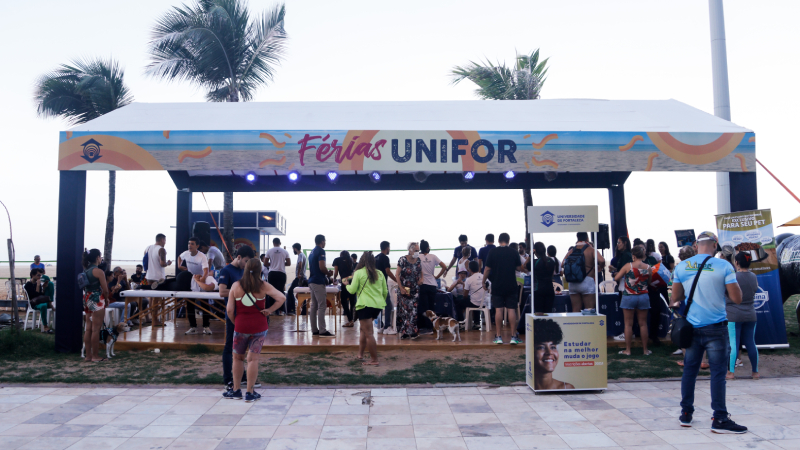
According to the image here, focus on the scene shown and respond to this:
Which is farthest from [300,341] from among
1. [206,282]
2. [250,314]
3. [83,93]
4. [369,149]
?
[83,93]

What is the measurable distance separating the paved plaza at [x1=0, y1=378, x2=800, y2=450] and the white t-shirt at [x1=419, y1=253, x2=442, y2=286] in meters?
3.32

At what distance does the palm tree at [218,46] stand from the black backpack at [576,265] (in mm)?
13002

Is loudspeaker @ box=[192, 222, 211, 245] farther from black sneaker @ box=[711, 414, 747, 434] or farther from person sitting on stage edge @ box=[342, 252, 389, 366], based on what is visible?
black sneaker @ box=[711, 414, 747, 434]

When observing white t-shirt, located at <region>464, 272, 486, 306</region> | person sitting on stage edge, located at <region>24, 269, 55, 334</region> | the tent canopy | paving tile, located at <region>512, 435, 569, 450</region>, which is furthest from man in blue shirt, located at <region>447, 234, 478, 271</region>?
person sitting on stage edge, located at <region>24, 269, 55, 334</region>

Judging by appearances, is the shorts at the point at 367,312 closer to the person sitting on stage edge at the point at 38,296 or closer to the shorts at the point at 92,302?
the shorts at the point at 92,302

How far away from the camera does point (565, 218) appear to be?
20.2ft

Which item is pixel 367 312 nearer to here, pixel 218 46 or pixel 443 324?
pixel 443 324

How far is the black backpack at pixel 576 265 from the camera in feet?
26.3

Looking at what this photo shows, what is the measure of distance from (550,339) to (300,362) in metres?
3.47

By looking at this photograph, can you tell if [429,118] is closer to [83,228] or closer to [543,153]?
[543,153]

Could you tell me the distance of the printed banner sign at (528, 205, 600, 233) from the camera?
6.14 metres

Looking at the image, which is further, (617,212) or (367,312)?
(617,212)

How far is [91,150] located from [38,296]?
4.72 meters

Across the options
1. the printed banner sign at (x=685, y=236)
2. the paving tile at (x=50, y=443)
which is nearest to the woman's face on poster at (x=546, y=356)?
the paving tile at (x=50, y=443)
